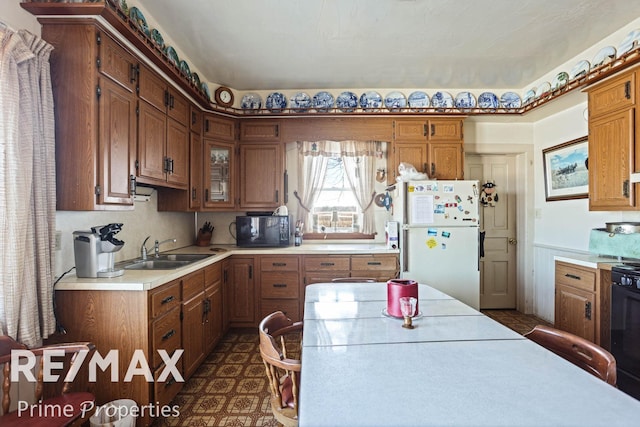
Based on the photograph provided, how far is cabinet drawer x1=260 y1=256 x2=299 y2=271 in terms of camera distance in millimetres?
3248

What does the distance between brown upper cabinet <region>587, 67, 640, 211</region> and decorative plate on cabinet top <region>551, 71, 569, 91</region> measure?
13.0 inches

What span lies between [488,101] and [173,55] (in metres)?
3.40

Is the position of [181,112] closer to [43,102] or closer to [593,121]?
[43,102]

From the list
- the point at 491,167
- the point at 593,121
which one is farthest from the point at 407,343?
the point at 491,167

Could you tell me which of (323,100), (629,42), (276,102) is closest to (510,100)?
(629,42)

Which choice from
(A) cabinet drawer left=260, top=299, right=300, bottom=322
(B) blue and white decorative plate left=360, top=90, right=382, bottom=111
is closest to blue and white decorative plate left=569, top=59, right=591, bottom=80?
(B) blue and white decorative plate left=360, top=90, right=382, bottom=111

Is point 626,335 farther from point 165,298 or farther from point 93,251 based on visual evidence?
point 93,251

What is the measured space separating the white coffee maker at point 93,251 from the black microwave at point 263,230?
162 cm

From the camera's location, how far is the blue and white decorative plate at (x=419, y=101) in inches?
140

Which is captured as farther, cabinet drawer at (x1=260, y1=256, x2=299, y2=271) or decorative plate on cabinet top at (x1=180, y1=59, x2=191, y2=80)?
cabinet drawer at (x1=260, y1=256, x2=299, y2=271)

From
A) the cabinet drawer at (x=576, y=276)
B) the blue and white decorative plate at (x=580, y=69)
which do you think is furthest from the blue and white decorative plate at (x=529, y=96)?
the cabinet drawer at (x=576, y=276)

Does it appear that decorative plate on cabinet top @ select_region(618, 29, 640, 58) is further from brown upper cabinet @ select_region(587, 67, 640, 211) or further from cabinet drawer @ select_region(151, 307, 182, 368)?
cabinet drawer @ select_region(151, 307, 182, 368)

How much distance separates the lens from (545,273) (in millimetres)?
3561

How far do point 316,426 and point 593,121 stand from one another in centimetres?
333
